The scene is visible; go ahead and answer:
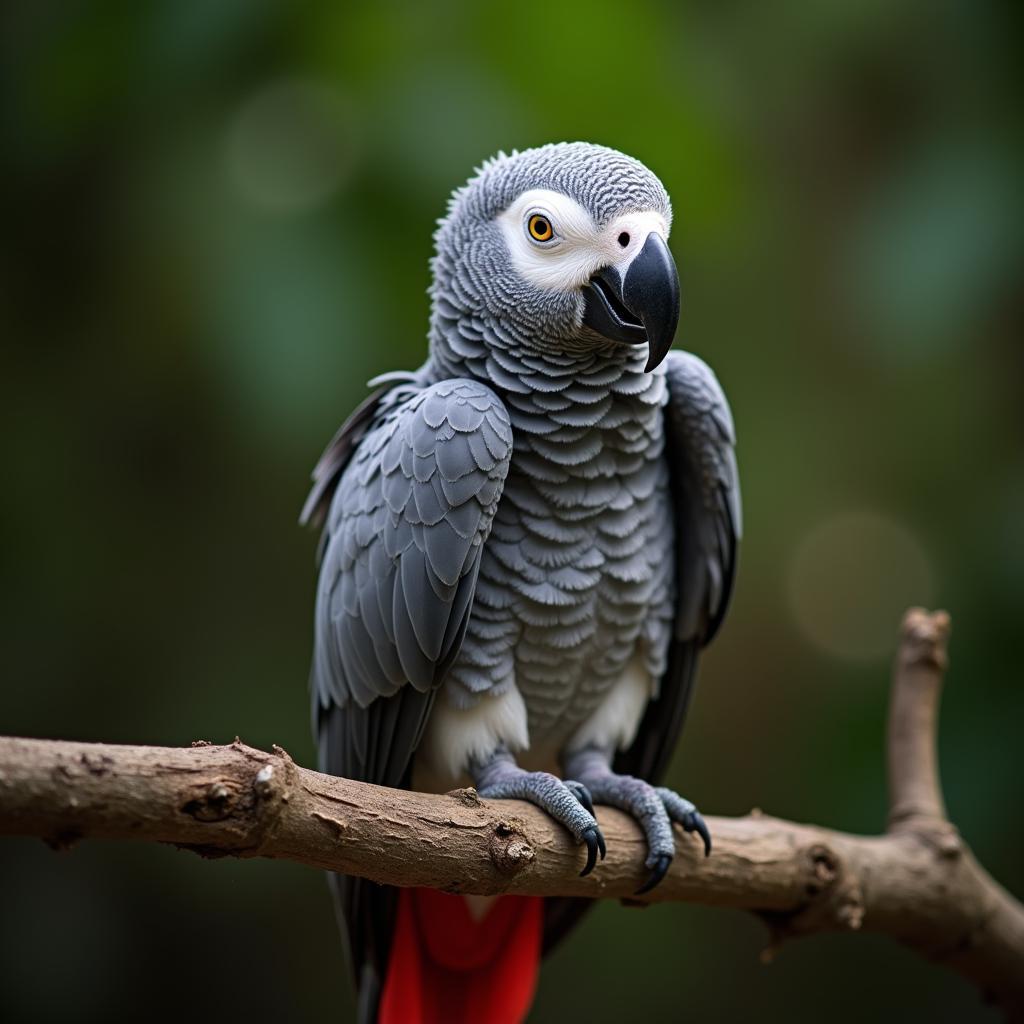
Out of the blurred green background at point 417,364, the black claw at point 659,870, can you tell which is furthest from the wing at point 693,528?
the blurred green background at point 417,364

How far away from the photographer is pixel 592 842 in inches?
47.4

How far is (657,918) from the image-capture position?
2.29 metres

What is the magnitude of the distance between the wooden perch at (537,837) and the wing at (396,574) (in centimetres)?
20

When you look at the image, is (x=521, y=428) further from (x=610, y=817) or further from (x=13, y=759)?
(x=13, y=759)

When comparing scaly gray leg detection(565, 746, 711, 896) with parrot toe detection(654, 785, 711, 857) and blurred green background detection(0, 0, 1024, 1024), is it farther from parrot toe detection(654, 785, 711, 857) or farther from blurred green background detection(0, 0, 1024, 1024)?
blurred green background detection(0, 0, 1024, 1024)

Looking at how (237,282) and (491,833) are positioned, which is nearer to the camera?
(491,833)

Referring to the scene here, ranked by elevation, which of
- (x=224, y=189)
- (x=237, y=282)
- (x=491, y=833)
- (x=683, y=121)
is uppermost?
(x=683, y=121)

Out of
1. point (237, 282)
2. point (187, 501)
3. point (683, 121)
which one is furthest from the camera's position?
point (187, 501)

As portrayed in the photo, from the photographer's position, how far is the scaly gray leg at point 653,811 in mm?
1281

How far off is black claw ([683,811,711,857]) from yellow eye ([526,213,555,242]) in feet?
2.31

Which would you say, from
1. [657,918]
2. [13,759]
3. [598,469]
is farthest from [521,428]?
[657,918]

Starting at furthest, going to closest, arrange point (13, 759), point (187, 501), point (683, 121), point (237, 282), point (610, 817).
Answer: point (187, 501) < point (683, 121) < point (237, 282) < point (610, 817) < point (13, 759)

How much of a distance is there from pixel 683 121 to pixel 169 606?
1.42 m

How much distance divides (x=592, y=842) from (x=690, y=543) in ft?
1.58
